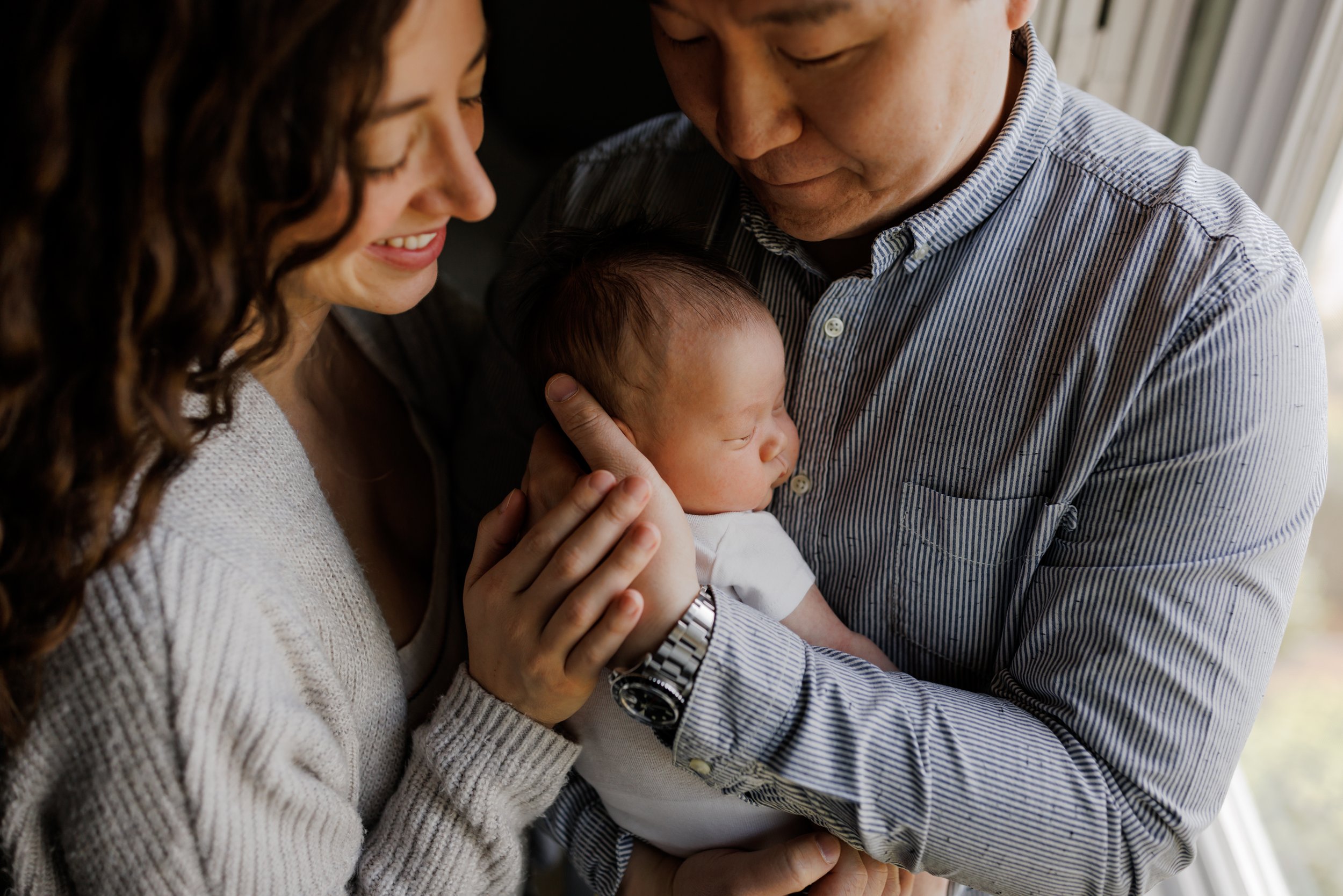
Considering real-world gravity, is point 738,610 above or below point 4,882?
above

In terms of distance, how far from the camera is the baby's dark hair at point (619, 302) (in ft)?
3.80

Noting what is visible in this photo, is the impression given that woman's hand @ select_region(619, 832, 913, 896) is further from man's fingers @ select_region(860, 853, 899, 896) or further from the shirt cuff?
the shirt cuff

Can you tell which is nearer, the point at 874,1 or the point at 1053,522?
the point at 874,1

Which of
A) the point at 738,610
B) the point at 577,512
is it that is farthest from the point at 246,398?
the point at 738,610

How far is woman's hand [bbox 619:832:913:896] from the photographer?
1.10 metres

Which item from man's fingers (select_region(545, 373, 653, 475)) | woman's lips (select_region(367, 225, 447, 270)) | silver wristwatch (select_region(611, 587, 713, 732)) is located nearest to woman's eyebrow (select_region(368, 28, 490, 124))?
woman's lips (select_region(367, 225, 447, 270))

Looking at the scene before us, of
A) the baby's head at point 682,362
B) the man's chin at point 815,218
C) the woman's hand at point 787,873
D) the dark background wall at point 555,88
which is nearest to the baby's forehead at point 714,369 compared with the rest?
the baby's head at point 682,362

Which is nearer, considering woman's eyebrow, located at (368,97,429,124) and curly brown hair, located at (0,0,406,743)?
curly brown hair, located at (0,0,406,743)

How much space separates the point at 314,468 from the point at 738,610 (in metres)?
0.66

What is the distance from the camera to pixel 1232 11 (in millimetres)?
1511

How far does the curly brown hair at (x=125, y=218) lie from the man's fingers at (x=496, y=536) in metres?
0.38

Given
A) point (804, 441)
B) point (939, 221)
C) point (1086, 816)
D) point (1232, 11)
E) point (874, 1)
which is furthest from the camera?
point (1232, 11)

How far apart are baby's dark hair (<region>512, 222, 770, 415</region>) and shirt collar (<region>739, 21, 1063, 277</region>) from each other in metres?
0.20

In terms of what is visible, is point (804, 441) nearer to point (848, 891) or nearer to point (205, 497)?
point (848, 891)
